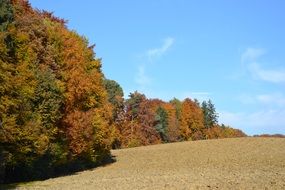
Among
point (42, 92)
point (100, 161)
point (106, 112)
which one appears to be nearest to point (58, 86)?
point (42, 92)

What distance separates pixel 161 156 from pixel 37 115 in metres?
30.4

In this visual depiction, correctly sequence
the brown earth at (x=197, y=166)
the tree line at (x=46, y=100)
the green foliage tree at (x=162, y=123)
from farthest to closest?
the green foliage tree at (x=162, y=123)
the tree line at (x=46, y=100)
the brown earth at (x=197, y=166)

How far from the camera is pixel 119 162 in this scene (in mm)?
61219

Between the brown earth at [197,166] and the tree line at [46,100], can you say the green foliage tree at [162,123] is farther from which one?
the tree line at [46,100]

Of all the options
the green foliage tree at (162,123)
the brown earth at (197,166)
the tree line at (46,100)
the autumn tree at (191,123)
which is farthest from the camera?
the autumn tree at (191,123)

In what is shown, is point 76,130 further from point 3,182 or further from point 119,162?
point 119,162

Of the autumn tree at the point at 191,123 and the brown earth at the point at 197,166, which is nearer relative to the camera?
the brown earth at the point at 197,166

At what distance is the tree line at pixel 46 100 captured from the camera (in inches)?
1373

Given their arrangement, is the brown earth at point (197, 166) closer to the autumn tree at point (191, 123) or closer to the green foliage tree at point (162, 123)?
the green foliage tree at point (162, 123)

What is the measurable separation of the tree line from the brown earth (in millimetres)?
2213

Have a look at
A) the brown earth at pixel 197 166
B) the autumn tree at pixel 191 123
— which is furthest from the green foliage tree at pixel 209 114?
the brown earth at pixel 197 166

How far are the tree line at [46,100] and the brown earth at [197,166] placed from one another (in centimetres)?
221

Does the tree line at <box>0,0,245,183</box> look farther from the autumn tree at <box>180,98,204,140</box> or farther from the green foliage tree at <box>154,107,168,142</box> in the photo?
the autumn tree at <box>180,98,204,140</box>

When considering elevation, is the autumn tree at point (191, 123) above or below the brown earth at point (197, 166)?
above
